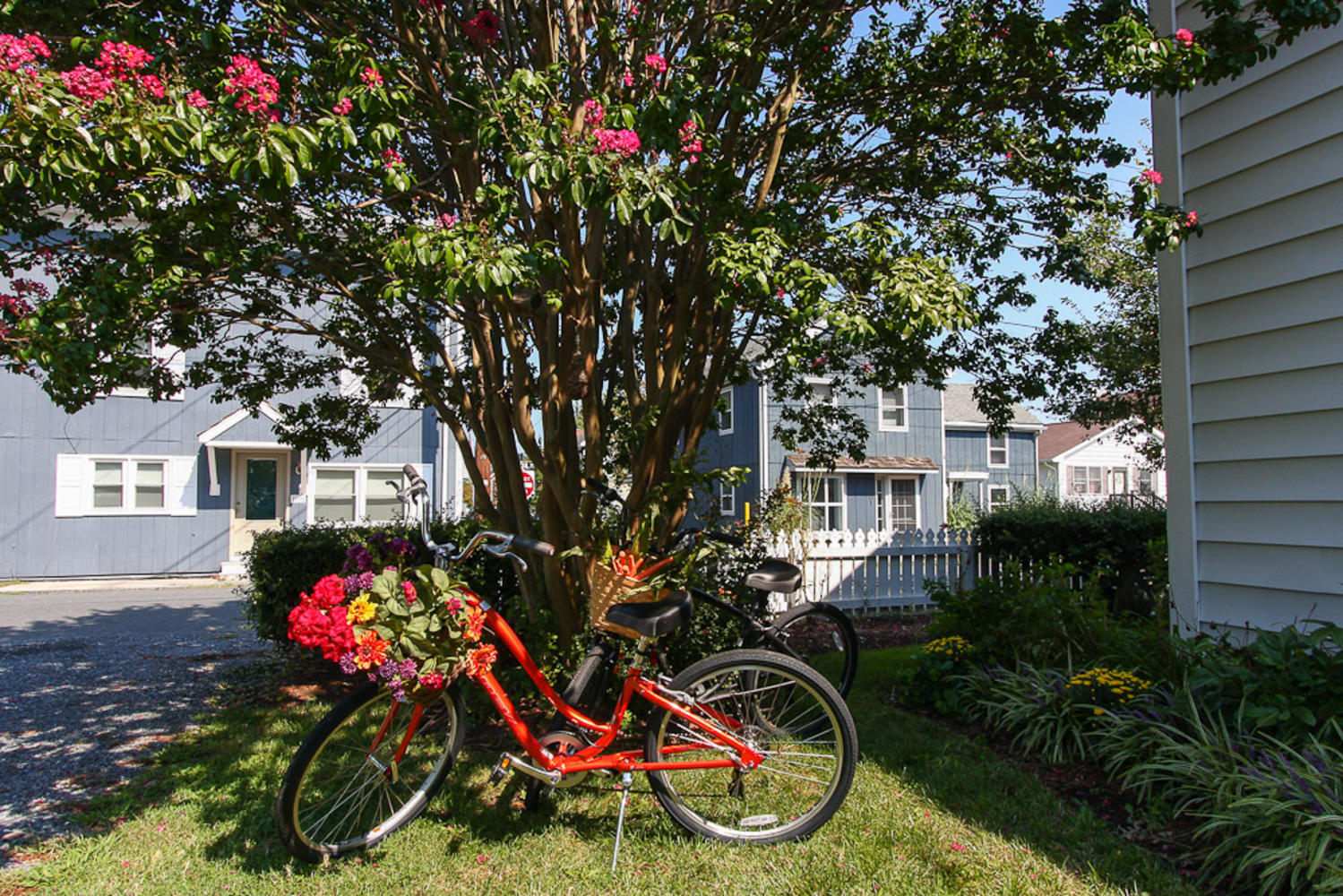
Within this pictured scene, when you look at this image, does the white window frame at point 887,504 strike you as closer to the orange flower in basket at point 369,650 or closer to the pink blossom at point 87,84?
the orange flower in basket at point 369,650

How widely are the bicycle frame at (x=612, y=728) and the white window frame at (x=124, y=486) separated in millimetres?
13923

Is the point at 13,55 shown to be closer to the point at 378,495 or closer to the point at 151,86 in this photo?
the point at 151,86

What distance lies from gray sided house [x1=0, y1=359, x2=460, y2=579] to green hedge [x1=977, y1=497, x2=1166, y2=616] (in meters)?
10.5

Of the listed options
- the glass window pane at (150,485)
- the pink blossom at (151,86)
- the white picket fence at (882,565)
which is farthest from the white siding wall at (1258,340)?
the glass window pane at (150,485)

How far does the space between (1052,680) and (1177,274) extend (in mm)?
2255

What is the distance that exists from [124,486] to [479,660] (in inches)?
570

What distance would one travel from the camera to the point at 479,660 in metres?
2.88

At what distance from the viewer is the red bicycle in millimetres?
2902

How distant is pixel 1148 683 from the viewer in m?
3.63

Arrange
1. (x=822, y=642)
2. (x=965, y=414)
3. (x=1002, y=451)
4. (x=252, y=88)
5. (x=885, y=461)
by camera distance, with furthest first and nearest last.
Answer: (x=1002, y=451) < (x=965, y=414) < (x=885, y=461) < (x=822, y=642) < (x=252, y=88)

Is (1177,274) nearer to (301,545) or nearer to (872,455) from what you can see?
(301,545)

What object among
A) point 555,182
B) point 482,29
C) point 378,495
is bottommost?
point 378,495

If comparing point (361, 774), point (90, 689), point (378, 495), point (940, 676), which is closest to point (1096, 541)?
point (940, 676)

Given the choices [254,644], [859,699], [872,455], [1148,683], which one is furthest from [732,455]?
[1148,683]
